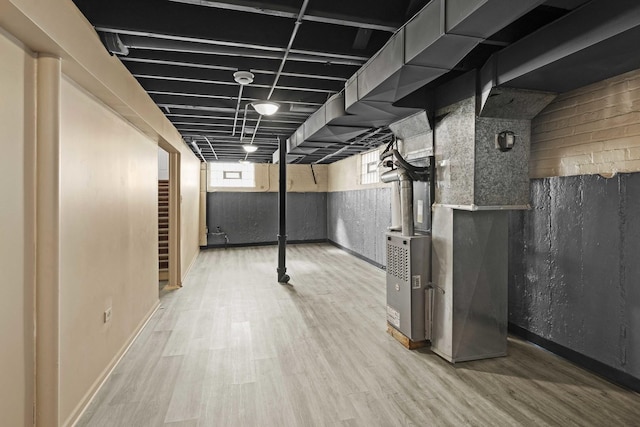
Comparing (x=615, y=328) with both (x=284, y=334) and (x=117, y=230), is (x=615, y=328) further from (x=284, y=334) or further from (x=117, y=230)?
(x=117, y=230)

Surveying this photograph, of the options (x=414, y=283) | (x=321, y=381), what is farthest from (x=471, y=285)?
(x=321, y=381)

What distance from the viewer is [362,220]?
25.1 ft

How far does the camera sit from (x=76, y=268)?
2.10 meters

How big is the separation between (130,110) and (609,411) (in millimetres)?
4152

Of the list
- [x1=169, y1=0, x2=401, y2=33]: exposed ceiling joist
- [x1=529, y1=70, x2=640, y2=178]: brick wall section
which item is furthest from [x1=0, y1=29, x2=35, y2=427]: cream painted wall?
[x1=529, y1=70, x2=640, y2=178]: brick wall section

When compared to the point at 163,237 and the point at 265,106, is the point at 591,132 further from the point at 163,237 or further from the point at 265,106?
the point at 163,237

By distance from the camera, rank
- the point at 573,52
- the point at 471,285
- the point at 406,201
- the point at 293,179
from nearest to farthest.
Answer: the point at 573,52 < the point at 471,285 < the point at 406,201 < the point at 293,179

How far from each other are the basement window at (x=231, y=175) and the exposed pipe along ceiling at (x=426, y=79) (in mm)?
5604

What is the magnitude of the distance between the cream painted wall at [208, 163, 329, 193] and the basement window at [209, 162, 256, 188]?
0.49 ft

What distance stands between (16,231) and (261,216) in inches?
324

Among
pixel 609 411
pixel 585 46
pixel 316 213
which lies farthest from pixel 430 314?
pixel 316 213

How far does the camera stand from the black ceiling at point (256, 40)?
2.09m

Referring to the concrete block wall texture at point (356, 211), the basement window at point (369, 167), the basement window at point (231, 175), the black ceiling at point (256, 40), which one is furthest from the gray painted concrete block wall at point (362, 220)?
the black ceiling at point (256, 40)

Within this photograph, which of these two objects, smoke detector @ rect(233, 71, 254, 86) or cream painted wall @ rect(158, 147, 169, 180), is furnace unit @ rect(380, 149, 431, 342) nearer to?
smoke detector @ rect(233, 71, 254, 86)
